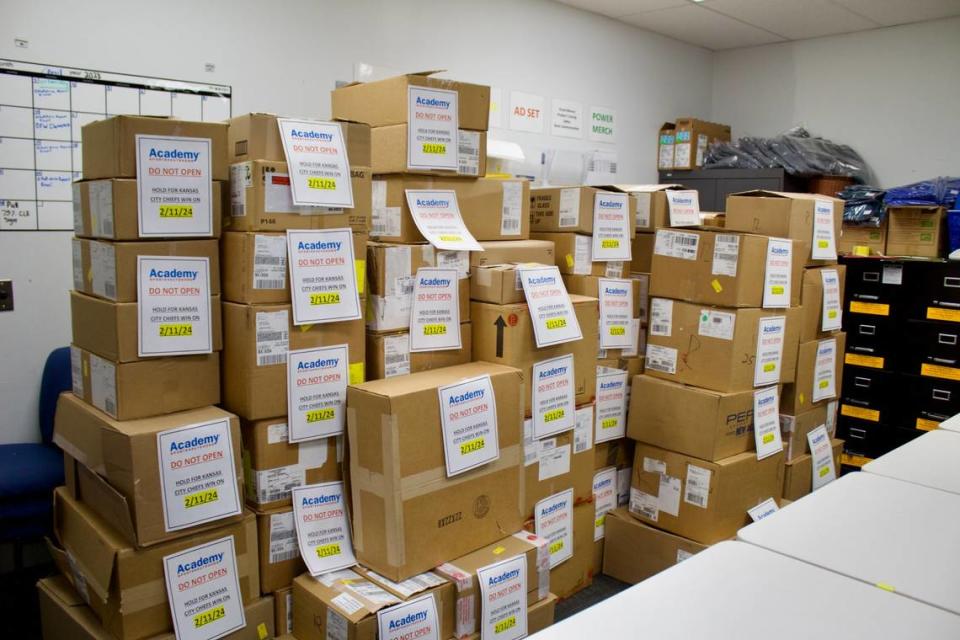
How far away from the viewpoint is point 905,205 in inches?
155

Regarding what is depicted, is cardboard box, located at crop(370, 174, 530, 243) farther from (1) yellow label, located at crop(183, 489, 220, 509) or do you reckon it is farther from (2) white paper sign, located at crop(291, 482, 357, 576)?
(1) yellow label, located at crop(183, 489, 220, 509)

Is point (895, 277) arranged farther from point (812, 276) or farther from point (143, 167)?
point (143, 167)

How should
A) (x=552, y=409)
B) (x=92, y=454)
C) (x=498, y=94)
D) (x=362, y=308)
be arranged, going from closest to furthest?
(x=92, y=454) < (x=362, y=308) < (x=552, y=409) < (x=498, y=94)

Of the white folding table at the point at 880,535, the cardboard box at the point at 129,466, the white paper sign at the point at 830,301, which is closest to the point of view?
the white folding table at the point at 880,535

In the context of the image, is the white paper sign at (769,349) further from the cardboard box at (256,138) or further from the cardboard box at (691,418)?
the cardboard box at (256,138)

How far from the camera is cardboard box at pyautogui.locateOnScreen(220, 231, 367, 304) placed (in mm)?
1863

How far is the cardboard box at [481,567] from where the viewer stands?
74.6 inches

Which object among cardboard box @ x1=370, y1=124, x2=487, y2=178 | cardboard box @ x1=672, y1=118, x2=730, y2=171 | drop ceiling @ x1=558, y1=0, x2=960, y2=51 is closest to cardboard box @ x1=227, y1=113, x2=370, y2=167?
cardboard box @ x1=370, y1=124, x2=487, y2=178

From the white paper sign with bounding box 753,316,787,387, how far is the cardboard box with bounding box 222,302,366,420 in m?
1.56

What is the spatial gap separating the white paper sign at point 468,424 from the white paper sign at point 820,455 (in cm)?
162

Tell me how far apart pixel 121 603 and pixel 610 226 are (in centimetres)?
200

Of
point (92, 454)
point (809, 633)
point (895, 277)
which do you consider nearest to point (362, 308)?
point (92, 454)

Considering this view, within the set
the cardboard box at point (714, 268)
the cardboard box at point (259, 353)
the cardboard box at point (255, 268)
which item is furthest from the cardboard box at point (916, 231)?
the cardboard box at point (255, 268)

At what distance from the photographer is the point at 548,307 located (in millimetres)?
2285
